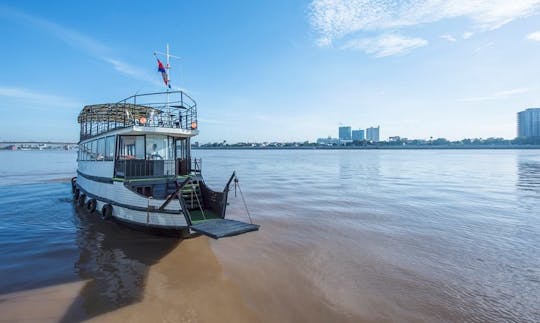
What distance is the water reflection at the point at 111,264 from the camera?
7192 mm

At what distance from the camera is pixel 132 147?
13414mm

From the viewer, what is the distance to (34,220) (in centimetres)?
1511

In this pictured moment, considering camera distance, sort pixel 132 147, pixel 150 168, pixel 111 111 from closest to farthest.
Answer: pixel 150 168
pixel 132 147
pixel 111 111

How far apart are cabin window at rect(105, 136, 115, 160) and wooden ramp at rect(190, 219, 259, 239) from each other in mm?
6797

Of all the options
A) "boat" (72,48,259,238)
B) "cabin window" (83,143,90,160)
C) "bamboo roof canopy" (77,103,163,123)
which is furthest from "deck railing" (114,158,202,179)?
"cabin window" (83,143,90,160)

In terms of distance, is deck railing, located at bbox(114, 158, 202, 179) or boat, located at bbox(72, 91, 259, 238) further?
deck railing, located at bbox(114, 158, 202, 179)

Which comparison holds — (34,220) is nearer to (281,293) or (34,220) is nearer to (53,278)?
(53,278)

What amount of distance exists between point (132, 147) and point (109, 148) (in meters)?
1.62

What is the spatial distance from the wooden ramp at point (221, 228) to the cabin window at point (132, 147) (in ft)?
18.1

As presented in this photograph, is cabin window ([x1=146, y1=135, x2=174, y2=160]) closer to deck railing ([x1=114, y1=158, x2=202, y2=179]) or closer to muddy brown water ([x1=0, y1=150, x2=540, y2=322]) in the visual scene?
deck railing ([x1=114, y1=158, x2=202, y2=179])

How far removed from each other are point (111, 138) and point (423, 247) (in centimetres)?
1436

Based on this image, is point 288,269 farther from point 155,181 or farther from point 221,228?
point 155,181

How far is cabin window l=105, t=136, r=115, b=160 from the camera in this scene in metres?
13.7

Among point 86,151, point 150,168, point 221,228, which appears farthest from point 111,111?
point 221,228
